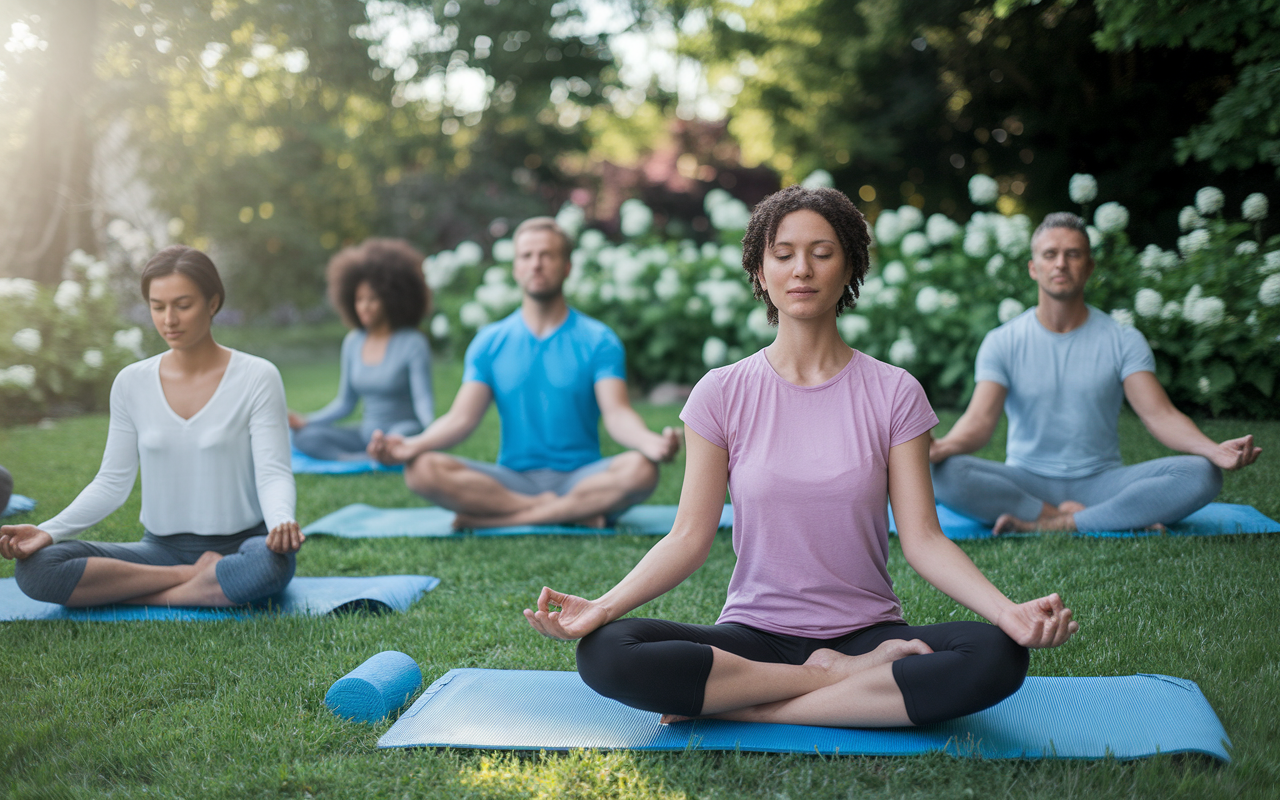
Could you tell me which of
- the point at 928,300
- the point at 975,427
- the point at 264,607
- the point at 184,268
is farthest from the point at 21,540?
the point at 928,300

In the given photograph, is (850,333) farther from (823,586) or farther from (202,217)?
(202,217)

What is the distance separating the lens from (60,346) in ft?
24.9

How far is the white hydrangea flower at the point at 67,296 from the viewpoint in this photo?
7.64 metres

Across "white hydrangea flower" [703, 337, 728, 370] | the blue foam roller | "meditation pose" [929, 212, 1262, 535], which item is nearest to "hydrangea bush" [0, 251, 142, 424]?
"white hydrangea flower" [703, 337, 728, 370]

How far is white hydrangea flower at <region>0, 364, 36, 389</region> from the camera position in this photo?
21.6ft

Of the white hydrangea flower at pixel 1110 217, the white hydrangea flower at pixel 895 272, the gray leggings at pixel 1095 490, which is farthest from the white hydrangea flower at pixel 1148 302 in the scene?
the white hydrangea flower at pixel 895 272

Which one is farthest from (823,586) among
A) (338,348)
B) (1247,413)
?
(338,348)

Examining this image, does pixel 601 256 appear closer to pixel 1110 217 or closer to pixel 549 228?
pixel 549 228

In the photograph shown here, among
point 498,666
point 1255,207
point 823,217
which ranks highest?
point 1255,207

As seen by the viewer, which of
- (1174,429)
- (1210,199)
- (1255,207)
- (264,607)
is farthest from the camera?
(1210,199)

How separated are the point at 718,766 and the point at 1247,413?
393 centimetres

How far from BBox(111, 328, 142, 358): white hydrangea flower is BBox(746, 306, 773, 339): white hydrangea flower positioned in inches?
189

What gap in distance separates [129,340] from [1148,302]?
7.30 meters

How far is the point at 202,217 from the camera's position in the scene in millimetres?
13008
